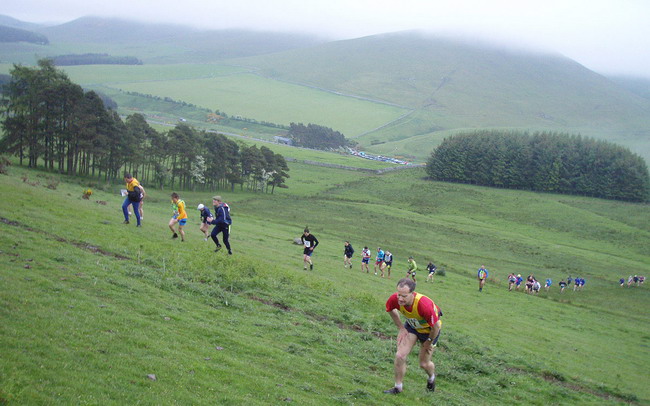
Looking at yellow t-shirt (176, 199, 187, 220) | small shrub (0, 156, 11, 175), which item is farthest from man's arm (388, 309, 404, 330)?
small shrub (0, 156, 11, 175)

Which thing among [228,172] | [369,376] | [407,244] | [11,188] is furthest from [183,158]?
[369,376]

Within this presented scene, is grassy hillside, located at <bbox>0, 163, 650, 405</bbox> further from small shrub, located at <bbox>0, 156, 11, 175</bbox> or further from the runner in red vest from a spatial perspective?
small shrub, located at <bbox>0, 156, 11, 175</bbox>

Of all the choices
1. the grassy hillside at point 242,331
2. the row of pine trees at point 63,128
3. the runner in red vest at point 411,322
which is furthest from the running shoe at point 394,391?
the row of pine trees at point 63,128

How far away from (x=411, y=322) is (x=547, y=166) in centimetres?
14128

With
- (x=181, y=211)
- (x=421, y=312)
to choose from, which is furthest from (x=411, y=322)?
(x=181, y=211)

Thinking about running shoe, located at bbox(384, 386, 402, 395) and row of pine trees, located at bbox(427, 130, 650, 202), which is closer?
running shoe, located at bbox(384, 386, 402, 395)

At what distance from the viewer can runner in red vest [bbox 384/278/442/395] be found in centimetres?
1186

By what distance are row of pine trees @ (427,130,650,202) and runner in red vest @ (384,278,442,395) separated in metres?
137

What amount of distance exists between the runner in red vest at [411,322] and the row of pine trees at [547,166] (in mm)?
137311

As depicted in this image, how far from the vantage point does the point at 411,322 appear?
12.4 metres

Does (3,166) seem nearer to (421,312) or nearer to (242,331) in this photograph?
(242,331)

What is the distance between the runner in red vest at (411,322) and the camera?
38.9 feet

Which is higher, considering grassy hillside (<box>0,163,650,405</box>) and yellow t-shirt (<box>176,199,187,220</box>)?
yellow t-shirt (<box>176,199,187,220</box>)

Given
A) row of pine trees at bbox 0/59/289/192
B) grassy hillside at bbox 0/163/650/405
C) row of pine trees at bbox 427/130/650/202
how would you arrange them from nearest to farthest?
grassy hillside at bbox 0/163/650/405 → row of pine trees at bbox 0/59/289/192 → row of pine trees at bbox 427/130/650/202
